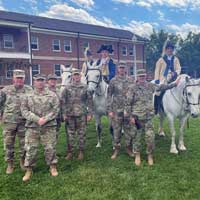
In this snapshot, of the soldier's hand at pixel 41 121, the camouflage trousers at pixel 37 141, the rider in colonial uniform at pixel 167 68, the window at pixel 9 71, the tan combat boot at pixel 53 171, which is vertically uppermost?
the window at pixel 9 71

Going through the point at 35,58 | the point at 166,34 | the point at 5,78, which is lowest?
the point at 5,78

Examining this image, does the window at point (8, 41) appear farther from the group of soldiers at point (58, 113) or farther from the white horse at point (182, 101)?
the white horse at point (182, 101)

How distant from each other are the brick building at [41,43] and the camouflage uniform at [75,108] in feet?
70.8

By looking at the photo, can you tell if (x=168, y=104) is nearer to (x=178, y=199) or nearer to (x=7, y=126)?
(x=178, y=199)

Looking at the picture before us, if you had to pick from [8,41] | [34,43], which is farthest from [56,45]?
[8,41]

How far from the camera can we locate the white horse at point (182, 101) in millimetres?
6562

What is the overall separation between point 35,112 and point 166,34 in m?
50.0

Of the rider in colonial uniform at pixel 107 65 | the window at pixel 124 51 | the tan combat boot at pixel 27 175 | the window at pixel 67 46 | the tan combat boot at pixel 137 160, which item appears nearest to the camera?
the tan combat boot at pixel 27 175

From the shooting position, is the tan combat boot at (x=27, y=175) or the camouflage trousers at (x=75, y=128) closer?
the tan combat boot at (x=27, y=175)

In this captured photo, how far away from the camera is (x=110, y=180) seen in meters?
5.54

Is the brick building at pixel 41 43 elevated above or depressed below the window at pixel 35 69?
above

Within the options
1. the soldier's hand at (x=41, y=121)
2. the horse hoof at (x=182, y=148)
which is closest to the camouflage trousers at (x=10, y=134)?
the soldier's hand at (x=41, y=121)

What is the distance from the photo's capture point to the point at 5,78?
27.6 m

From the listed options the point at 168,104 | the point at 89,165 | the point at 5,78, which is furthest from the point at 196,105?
the point at 5,78
